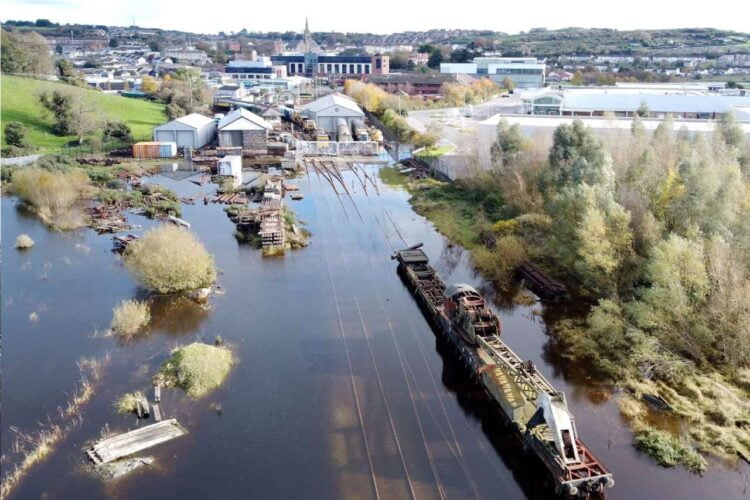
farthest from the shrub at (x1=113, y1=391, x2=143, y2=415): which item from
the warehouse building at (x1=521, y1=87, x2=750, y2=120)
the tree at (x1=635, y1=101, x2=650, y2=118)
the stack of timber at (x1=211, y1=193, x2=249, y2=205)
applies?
the warehouse building at (x1=521, y1=87, x2=750, y2=120)

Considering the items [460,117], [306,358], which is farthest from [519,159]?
[460,117]

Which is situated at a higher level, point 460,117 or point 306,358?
point 460,117

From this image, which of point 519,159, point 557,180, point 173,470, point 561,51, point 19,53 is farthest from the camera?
point 561,51

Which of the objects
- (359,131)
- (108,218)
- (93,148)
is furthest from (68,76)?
(108,218)

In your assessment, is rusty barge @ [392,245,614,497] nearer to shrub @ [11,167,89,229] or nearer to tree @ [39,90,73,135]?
shrub @ [11,167,89,229]

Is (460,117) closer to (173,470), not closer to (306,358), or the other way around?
(306,358)

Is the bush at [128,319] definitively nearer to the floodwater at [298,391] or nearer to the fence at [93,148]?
A: the floodwater at [298,391]
